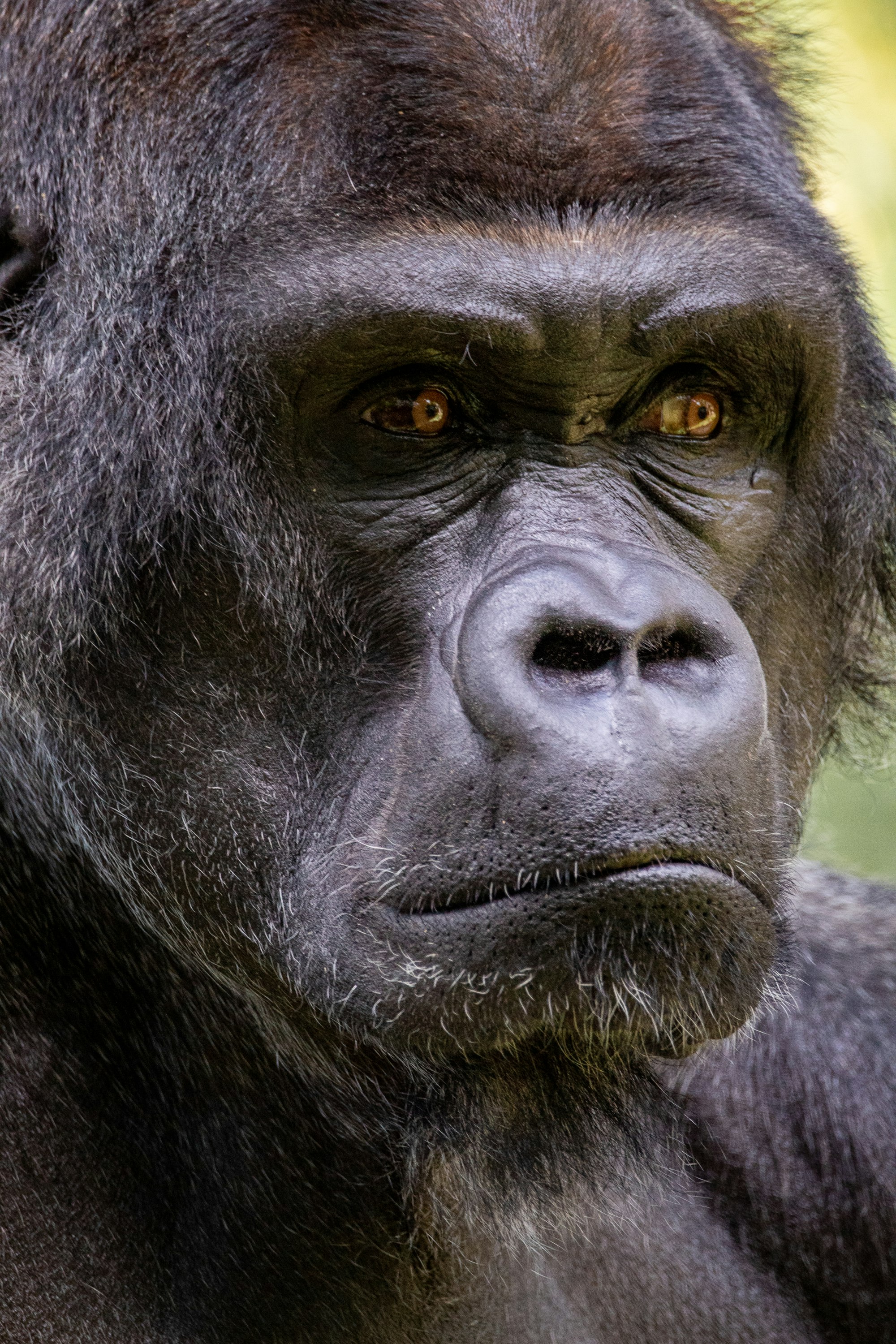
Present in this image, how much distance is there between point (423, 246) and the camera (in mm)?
2797

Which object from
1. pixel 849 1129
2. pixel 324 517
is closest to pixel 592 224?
pixel 324 517

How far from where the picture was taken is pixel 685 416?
319 cm

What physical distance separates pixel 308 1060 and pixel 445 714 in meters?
0.87

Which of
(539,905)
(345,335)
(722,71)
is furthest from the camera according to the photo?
(722,71)

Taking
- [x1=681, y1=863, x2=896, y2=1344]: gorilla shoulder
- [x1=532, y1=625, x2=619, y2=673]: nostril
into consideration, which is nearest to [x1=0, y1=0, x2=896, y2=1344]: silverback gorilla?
[x1=532, y1=625, x2=619, y2=673]: nostril

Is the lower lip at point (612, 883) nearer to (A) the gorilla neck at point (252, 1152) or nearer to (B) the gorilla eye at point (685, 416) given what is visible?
(A) the gorilla neck at point (252, 1152)

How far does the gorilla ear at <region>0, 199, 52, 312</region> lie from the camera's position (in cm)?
302

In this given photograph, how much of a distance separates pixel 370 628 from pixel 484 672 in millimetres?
358

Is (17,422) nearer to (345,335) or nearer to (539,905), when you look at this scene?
(345,335)

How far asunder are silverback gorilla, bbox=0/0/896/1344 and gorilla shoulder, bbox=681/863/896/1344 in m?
0.96

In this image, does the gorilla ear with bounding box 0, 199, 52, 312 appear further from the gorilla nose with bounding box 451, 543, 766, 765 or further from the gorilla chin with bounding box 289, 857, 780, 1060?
the gorilla chin with bounding box 289, 857, 780, 1060

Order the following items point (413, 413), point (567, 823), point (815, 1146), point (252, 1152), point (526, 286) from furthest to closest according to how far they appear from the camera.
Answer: point (815, 1146)
point (252, 1152)
point (413, 413)
point (526, 286)
point (567, 823)

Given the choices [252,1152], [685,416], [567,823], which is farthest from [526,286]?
[252,1152]

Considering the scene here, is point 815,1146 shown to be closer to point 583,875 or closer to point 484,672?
point 583,875
